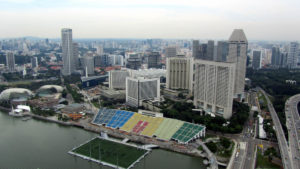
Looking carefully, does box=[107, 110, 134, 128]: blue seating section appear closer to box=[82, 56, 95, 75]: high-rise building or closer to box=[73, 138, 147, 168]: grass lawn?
box=[73, 138, 147, 168]: grass lawn

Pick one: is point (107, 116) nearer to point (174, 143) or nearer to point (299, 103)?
point (174, 143)

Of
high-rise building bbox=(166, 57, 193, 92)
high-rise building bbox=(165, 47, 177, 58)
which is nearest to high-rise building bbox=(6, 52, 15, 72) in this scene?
high-rise building bbox=(165, 47, 177, 58)

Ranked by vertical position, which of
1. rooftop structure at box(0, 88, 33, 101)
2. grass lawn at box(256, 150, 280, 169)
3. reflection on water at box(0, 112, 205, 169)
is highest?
rooftop structure at box(0, 88, 33, 101)

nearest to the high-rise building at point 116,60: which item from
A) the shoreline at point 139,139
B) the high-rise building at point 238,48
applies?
the high-rise building at point 238,48

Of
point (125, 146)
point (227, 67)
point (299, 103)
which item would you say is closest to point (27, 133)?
point (125, 146)

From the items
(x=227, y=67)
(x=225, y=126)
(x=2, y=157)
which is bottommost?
(x=2, y=157)

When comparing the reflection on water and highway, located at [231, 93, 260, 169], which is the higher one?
highway, located at [231, 93, 260, 169]
